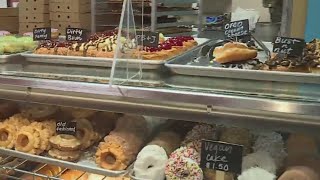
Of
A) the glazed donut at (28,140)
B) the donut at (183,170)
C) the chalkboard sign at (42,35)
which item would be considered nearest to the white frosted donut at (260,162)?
the donut at (183,170)

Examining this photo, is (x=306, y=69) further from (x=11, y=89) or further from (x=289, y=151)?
(x=11, y=89)

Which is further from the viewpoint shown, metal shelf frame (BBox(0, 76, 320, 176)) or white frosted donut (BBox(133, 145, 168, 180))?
white frosted donut (BBox(133, 145, 168, 180))

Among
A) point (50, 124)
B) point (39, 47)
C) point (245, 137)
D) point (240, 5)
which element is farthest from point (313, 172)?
point (240, 5)

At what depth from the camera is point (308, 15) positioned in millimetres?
2666

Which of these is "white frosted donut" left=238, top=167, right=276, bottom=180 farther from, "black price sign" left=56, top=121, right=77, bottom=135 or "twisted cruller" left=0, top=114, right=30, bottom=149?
"twisted cruller" left=0, top=114, right=30, bottom=149

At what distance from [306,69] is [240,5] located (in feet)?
8.70

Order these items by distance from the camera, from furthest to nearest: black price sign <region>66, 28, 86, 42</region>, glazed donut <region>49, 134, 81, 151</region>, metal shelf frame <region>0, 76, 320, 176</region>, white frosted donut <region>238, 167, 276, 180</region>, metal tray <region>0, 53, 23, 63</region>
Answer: black price sign <region>66, 28, 86, 42</region>, metal tray <region>0, 53, 23, 63</region>, glazed donut <region>49, 134, 81, 151</region>, white frosted donut <region>238, 167, 276, 180</region>, metal shelf frame <region>0, 76, 320, 176</region>

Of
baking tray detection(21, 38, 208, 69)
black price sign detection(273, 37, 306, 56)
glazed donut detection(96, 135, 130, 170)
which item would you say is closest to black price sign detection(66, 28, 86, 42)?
baking tray detection(21, 38, 208, 69)

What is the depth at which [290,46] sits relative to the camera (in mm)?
1161

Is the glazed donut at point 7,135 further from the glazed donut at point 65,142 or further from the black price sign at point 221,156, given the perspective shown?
the black price sign at point 221,156

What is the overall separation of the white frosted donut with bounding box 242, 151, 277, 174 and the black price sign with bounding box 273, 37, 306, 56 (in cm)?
31

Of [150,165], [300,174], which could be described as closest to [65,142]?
[150,165]

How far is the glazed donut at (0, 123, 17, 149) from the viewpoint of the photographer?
1.29 metres

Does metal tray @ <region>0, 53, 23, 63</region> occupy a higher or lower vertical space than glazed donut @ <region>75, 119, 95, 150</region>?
higher
